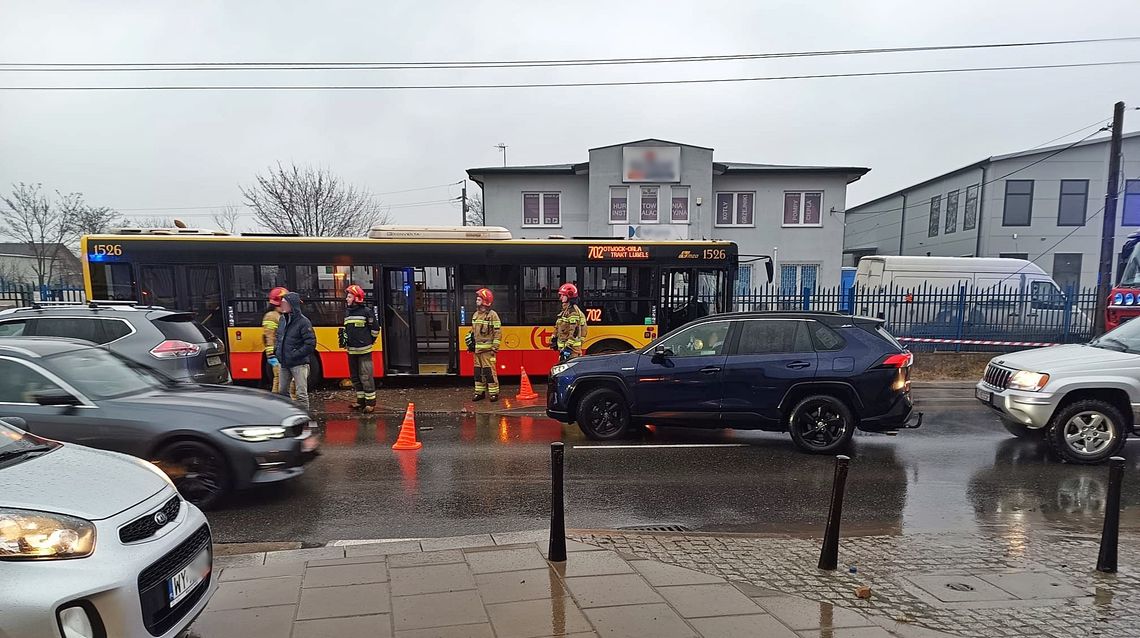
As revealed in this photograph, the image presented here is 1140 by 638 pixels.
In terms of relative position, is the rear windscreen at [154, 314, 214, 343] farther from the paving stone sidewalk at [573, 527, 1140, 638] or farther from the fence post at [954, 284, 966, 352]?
the fence post at [954, 284, 966, 352]

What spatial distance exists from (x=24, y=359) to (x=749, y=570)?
636 centimetres

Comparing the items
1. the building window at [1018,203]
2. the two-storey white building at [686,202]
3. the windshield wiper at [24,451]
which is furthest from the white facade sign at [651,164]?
the windshield wiper at [24,451]

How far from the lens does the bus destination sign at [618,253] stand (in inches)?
437

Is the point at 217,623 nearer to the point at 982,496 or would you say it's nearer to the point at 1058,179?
the point at 982,496

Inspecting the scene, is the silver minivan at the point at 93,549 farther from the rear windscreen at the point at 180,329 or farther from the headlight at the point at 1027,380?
the headlight at the point at 1027,380

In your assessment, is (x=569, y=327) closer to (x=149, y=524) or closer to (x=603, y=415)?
(x=603, y=415)

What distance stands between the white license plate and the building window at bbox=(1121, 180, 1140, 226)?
1362 inches

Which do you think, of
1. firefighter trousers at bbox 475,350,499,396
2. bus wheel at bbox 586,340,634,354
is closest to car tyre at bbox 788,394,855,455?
bus wheel at bbox 586,340,634,354

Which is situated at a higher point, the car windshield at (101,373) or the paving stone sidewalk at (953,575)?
the car windshield at (101,373)

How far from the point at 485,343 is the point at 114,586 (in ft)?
25.7

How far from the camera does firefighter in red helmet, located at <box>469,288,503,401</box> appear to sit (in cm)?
1021

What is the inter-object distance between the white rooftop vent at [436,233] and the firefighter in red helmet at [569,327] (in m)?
1.93

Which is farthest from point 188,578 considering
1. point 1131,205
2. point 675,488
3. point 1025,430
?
point 1131,205

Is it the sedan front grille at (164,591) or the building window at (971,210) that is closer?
the sedan front grille at (164,591)
